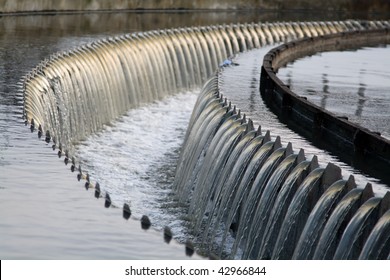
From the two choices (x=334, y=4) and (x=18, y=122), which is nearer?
(x=18, y=122)

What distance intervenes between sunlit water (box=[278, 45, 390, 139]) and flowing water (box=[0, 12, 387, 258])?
2.13m

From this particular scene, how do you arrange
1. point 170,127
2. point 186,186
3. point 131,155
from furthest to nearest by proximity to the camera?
point 170,127 → point 131,155 → point 186,186

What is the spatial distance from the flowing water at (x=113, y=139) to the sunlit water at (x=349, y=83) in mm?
2132

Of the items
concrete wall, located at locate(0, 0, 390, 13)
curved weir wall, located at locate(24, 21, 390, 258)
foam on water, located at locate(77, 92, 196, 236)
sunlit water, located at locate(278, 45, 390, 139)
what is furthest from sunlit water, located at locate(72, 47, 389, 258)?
concrete wall, located at locate(0, 0, 390, 13)

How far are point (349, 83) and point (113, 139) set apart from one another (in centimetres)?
548

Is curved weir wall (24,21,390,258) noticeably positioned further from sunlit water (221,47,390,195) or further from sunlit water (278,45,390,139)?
sunlit water (278,45,390,139)

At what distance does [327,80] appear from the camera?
92.1 feet

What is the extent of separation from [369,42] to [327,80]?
37.8 feet

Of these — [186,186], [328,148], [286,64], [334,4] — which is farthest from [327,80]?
[334,4]

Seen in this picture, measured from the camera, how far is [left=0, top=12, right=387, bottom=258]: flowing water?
13484mm

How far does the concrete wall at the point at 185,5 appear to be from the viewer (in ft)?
163

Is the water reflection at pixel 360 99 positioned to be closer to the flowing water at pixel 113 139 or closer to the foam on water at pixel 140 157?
the flowing water at pixel 113 139

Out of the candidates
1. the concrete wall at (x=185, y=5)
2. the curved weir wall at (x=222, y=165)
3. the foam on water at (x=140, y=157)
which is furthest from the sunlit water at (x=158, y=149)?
the concrete wall at (x=185, y=5)

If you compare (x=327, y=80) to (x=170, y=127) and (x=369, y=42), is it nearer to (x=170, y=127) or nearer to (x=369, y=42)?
(x=170, y=127)
